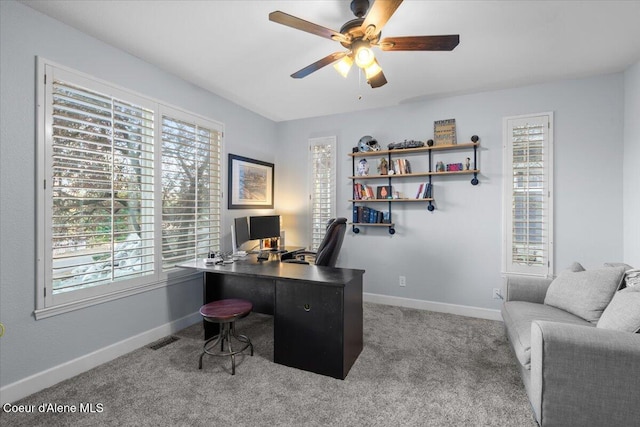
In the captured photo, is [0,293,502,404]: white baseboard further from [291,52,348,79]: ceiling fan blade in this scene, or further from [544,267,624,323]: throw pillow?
[291,52,348,79]: ceiling fan blade

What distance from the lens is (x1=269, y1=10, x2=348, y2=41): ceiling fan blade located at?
165 centimetres

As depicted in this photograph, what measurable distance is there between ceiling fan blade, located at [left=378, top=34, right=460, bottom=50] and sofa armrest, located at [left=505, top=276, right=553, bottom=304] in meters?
2.08

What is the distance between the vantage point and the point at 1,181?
6.35ft

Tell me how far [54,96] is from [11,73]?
238mm

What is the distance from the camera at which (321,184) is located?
14.6 feet

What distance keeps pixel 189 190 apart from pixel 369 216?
7.34ft

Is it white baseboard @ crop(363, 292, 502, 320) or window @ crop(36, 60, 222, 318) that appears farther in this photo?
white baseboard @ crop(363, 292, 502, 320)

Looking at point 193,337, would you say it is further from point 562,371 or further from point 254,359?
point 562,371

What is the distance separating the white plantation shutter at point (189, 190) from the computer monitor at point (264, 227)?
0.41 meters

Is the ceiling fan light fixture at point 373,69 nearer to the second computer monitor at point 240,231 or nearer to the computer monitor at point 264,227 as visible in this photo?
the second computer monitor at point 240,231

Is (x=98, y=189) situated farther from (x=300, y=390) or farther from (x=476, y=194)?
(x=476, y=194)

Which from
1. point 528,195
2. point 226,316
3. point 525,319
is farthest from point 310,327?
point 528,195

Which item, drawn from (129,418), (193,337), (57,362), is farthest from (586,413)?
(57,362)

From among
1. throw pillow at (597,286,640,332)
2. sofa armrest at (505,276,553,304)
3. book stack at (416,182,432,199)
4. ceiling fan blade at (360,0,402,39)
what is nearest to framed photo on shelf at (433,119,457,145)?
book stack at (416,182,432,199)
